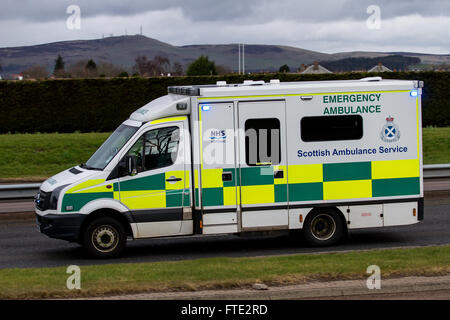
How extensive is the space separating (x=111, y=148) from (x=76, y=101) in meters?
19.5

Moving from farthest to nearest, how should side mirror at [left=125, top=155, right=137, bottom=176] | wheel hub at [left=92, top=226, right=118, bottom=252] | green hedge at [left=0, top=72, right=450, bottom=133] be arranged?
green hedge at [left=0, top=72, right=450, bottom=133] < wheel hub at [left=92, top=226, right=118, bottom=252] < side mirror at [left=125, top=155, right=137, bottom=176]

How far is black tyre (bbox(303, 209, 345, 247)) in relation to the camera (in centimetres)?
1322

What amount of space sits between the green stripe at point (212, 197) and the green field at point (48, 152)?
11.8 meters

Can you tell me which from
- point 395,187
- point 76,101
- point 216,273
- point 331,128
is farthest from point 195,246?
point 76,101

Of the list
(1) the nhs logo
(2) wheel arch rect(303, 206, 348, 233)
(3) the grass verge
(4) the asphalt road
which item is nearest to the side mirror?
(1) the nhs logo

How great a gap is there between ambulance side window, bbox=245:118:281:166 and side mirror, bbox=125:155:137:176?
1.76 meters

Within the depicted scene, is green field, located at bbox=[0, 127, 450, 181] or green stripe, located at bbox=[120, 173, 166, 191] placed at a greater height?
green stripe, located at bbox=[120, 173, 166, 191]

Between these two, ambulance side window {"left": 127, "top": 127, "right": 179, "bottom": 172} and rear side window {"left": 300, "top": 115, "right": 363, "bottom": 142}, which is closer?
ambulance side window {"left": 127, "top": 127, "right": 179, "bottom": 172}

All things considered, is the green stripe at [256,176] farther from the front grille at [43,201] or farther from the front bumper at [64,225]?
the front grille at [43,201]

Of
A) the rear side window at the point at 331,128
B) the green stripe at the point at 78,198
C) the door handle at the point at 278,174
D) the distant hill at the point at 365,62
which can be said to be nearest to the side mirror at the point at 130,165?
the green stripe at the point at 78,198

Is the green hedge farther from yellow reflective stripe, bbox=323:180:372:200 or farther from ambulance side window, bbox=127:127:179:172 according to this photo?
ambulance side window, bbox=127:127:179:172
